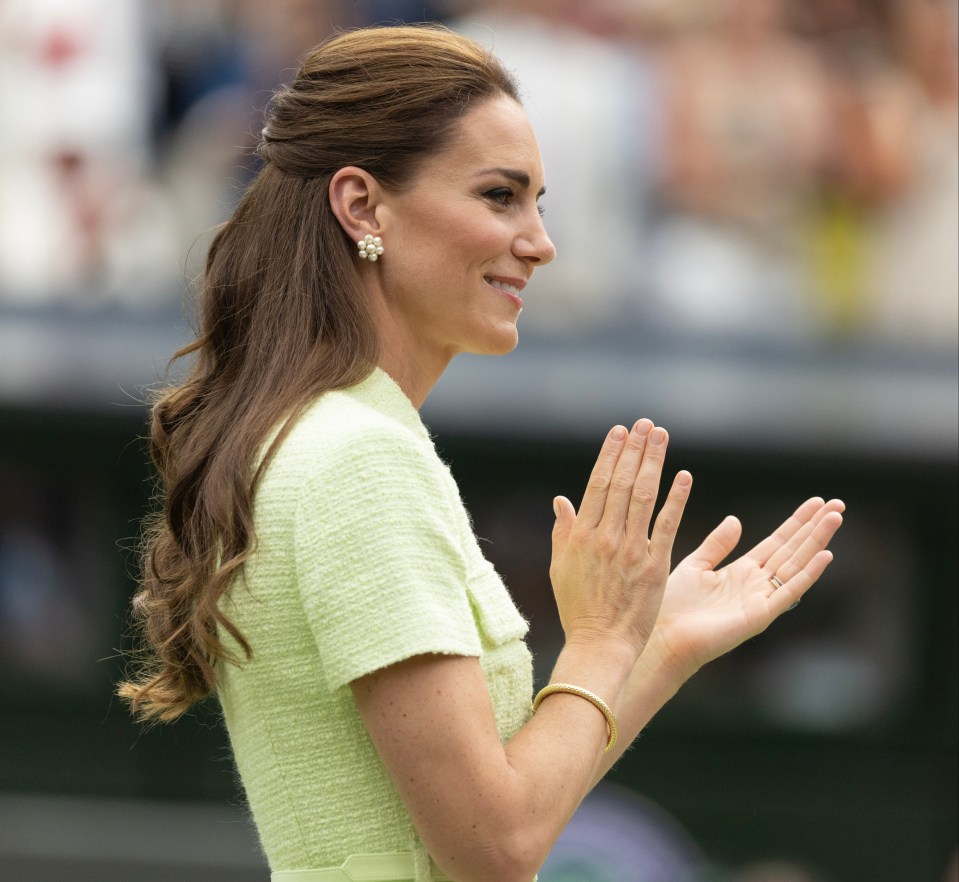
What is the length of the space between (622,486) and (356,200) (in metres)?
0.46

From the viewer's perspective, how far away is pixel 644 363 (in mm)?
6211

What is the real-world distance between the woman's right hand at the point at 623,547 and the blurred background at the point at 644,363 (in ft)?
13.5

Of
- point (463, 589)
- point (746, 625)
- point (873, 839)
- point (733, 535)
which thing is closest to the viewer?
point (463, 589)

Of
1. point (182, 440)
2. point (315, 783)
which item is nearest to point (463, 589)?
point (315, 783)

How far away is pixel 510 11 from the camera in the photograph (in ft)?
21.2

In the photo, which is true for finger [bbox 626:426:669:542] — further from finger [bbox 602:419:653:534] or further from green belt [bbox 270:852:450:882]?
green belt [bbox 270:852:450:882]

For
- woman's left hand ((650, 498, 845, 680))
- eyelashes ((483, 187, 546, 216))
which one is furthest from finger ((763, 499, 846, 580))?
eyelashes ((483, 187, 546, 216))

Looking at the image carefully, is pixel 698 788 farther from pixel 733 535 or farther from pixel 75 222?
pixel 733 535

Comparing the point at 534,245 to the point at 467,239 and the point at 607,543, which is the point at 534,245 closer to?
the point at 467,239

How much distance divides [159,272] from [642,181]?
1851 mm

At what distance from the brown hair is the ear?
1 centimetres

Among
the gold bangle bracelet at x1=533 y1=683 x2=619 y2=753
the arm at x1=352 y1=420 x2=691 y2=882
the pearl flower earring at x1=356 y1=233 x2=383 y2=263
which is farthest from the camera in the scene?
the pearl flower earring at x1=356 y1=233 x2=383 y2=263

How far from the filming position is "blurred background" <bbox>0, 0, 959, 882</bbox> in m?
6.12

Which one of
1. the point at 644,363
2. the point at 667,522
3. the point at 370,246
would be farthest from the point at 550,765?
the point at 644,363
